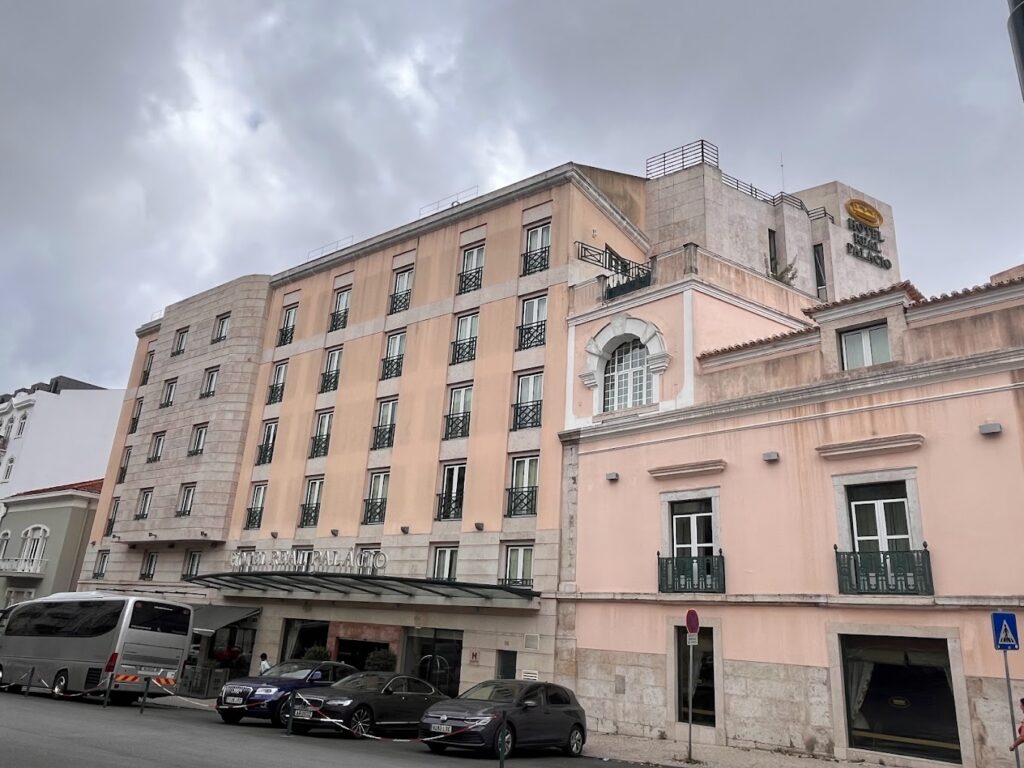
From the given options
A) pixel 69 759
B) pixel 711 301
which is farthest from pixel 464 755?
pixel 711 301

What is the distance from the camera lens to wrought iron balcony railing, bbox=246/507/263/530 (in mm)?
30812

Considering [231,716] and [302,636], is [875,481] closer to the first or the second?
[231,716]

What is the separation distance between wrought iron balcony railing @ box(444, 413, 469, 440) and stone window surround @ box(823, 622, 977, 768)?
41.6ft

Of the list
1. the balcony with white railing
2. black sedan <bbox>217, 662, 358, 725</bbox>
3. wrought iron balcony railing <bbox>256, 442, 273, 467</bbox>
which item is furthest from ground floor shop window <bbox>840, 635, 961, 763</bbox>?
the balcony with white railing

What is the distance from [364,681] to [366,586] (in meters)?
6.52

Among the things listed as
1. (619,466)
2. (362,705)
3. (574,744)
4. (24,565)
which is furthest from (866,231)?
(24,565)

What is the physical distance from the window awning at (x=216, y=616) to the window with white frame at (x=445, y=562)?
8.59 metres

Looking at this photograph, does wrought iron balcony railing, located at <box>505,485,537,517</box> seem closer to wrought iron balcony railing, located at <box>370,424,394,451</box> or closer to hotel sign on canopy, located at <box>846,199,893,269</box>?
wrought iron balcony railing, located at <box>370,424,394,451</box>

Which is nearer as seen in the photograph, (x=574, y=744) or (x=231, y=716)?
(x=574, y=744)

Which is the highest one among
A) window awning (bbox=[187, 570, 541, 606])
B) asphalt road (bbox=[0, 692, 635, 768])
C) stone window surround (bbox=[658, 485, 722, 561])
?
stone window surround (bbox=[658, 485, 722, 561])

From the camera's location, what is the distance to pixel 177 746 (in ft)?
41.0

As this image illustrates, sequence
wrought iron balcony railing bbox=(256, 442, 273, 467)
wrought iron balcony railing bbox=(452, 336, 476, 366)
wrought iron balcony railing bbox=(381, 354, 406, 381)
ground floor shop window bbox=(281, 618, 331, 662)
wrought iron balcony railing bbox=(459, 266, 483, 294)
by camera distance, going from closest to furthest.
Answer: wrought iron balcony railing bbox=(452, 336, 476, 366)
ground floor shop window bbox=(281, 618, 331, 662)
wrought iron balcony railing bbox=(459, 266, 483, 294)
wrought iron balcony railing bbox=(381, 354, 406, 381)
wrought iron balcony railing bbox=(256, 442, 273, 467)

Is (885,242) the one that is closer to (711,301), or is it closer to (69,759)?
(711,301)

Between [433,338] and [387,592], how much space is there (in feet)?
28.2
